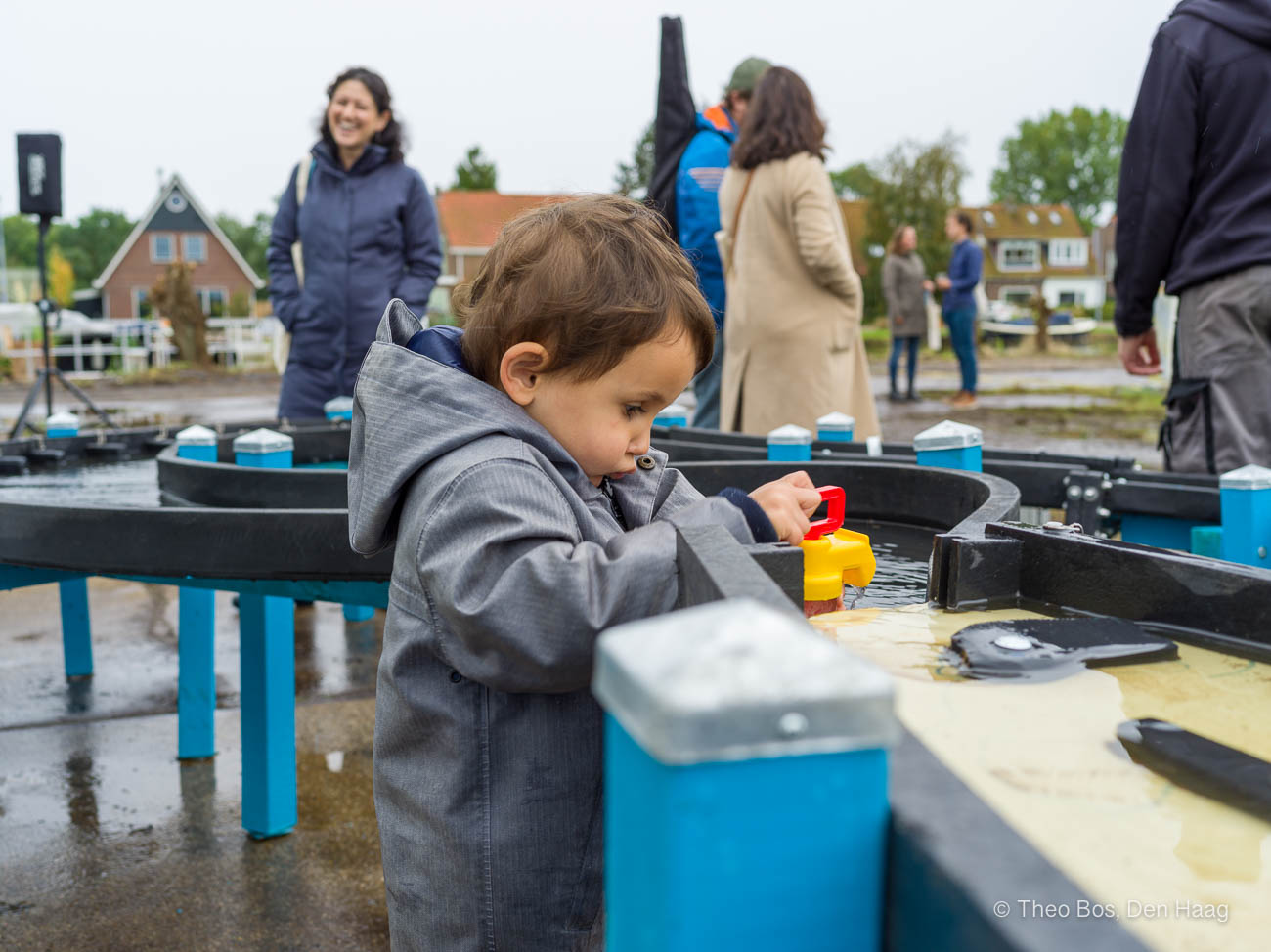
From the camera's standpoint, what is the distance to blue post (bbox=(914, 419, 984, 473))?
233cm

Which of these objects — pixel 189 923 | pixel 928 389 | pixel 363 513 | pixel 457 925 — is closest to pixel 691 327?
pixel 363 513

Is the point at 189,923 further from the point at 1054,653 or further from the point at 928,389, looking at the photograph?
the point at 928,389

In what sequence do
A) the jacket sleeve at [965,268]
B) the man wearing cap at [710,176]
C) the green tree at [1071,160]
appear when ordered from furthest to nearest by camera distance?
the green tree at [1071,160] < the jacket sleeve at [965,268] < the man wearing cap at [710,176]

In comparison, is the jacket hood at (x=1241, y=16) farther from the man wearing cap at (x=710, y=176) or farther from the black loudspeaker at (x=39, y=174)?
the black loudspeaker at (x=39, y=174)

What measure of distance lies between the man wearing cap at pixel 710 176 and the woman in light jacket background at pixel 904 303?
7573 millimetres

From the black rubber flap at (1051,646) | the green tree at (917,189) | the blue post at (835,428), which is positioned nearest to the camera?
the black rubber flap at (1051,646)

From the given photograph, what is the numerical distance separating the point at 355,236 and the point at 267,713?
2.43 m

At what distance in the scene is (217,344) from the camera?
2553 cm

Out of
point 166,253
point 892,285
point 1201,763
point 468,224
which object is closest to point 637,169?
point 468,224

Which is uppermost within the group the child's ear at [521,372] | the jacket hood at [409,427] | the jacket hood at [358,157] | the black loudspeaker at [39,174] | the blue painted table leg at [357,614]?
the black loudspeaker at [39,174]

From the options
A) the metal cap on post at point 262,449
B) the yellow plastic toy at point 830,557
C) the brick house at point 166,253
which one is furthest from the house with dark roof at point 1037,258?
the yellow plastic toy at point 830,557

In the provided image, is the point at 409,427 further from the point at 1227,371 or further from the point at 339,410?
the point at 339,410

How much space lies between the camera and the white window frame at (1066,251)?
66250 millimetres

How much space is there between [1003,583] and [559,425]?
55 cm
